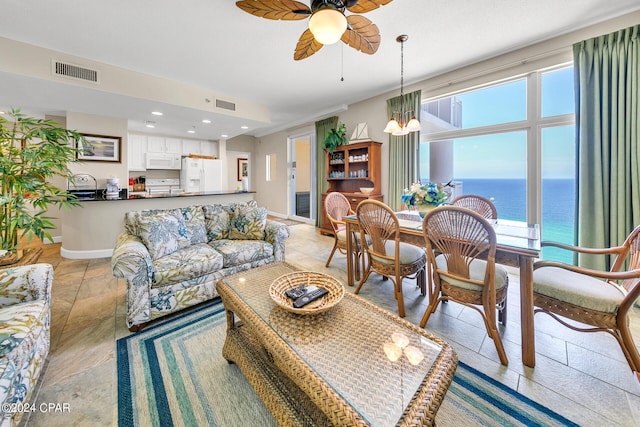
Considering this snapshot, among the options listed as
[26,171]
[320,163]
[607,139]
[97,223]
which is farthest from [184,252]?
[607,139]

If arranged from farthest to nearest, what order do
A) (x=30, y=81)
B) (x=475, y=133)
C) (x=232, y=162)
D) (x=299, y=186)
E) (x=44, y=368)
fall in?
(x=232, y=162) < (x=299, y=186) < (x=475, y=133) < (x=30, y=81) < (x=44, y=368)

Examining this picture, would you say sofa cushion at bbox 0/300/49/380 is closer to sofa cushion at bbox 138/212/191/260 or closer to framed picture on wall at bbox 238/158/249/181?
sofa cushion at bbox 138/212/191/260

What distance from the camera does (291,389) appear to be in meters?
1.13

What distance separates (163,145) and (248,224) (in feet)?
17.3

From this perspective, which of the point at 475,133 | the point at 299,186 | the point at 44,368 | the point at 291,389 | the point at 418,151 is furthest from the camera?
the point at 299,186

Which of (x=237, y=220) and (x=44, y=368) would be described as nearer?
(x=44, y=368)

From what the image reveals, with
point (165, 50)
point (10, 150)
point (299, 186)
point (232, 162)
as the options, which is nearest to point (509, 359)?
point (10, 150)

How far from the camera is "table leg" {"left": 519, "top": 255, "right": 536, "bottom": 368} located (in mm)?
1526

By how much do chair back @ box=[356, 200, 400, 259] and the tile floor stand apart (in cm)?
56

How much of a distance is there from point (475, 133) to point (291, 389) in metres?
3.87

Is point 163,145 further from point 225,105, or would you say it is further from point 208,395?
point 208,395

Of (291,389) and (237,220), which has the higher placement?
(237,220)

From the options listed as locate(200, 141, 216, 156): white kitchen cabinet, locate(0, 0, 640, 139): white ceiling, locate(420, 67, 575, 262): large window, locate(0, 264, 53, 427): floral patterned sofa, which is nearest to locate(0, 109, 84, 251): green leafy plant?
locate(0, 264, 53, 427): floral patterned sofa

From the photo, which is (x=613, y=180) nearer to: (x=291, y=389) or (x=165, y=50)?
(x=291, y=389)
